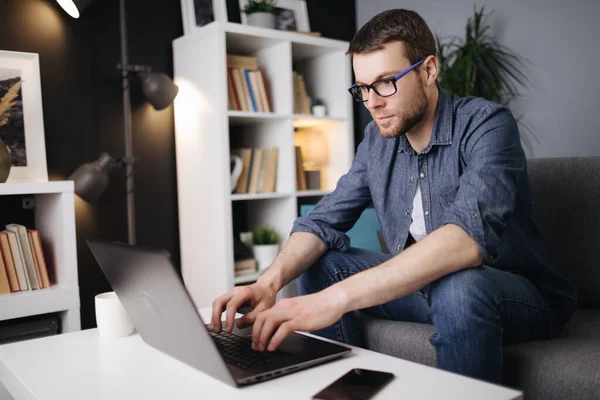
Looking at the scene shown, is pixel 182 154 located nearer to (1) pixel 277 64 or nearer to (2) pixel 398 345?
(1) pixel 277 64

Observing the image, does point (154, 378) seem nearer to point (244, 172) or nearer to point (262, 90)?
point (244, 172)

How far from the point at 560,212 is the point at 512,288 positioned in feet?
2.13

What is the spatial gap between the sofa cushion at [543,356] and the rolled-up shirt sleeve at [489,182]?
23cm

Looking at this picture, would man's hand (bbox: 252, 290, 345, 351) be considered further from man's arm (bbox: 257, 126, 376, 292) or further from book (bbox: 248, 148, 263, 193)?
book (bbox: 248, 148, 263, 193)

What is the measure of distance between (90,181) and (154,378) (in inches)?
61.9

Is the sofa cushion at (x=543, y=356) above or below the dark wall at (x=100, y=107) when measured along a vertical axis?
below

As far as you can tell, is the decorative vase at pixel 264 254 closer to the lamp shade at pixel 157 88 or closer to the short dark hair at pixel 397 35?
→ the lamp shade at pixel 157 88

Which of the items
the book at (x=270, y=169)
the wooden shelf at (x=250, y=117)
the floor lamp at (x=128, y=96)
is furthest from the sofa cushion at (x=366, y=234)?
the floor lamp at (x=128, y=96)

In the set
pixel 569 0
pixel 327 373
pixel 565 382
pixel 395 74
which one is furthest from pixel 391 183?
Result: pixel 569 0

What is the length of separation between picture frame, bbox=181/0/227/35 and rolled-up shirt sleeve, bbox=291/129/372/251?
155 cm

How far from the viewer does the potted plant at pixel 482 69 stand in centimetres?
291

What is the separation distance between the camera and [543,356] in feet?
4.11

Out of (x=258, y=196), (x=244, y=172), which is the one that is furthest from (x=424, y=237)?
(x=244, y=172)

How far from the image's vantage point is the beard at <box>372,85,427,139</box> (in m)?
1.52
